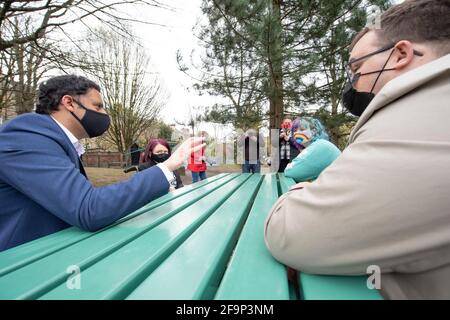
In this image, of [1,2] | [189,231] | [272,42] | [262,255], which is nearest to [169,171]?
[189,231]


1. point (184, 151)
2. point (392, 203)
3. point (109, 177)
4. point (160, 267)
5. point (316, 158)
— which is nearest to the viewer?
point (392, 203)

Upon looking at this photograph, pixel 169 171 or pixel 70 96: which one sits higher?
pixel 70 96

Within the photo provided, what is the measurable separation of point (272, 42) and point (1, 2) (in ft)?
14.1

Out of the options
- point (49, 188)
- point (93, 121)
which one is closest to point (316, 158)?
point (93, 121)

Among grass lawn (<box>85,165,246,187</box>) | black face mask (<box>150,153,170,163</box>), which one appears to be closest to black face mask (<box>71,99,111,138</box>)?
black face mask (<box>150,153,170,163</box>)

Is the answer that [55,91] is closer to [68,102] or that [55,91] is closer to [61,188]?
[68,102]

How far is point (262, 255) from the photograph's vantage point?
890mm

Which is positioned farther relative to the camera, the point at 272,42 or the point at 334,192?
the point at 272,42

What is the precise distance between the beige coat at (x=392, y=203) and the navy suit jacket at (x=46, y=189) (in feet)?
2.38

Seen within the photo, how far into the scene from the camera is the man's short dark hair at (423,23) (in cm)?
95

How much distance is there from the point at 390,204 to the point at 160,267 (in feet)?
2.07

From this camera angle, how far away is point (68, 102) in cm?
161

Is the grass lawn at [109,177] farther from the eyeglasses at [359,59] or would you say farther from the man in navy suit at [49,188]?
the eyeglasses at [359,59]
